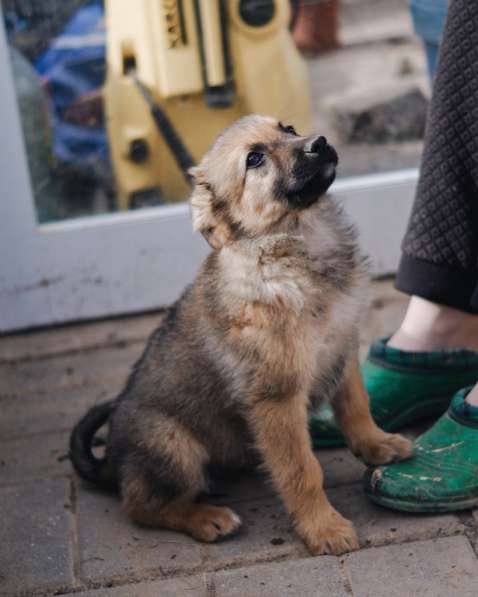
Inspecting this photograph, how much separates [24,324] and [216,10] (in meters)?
1.38

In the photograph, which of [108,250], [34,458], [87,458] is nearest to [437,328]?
[87,458]

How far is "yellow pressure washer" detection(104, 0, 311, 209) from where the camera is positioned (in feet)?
11.9

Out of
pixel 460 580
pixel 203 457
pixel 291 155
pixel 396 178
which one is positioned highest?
pixel 291 155

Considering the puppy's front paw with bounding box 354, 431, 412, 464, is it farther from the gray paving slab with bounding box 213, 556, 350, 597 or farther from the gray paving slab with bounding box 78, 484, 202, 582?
the gray paving slab with bounding box 78, 484, 202, 582

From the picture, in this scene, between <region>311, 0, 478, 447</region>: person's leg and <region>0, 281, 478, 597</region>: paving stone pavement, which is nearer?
<region>0, 281, 478, 597</region>: paving stone pavement

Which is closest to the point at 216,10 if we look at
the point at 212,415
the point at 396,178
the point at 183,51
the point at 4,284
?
the point at 183,51

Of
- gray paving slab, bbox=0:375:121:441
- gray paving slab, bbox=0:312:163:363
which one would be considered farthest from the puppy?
gray paving slab, bbox=0:312:163:363

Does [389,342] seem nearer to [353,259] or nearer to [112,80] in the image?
[353,259]

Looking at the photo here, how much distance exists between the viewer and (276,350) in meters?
2.37

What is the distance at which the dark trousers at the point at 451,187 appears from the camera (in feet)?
8.52

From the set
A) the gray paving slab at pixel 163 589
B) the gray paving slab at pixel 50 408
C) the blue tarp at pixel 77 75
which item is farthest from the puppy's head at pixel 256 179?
the blue tarp at pixel 77 75

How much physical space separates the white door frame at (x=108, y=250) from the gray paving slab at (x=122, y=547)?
1.22 meters

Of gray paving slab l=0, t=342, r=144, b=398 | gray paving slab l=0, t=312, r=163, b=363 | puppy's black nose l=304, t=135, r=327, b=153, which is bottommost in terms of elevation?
gray paving slab l=0, t=342, r=144, b=398

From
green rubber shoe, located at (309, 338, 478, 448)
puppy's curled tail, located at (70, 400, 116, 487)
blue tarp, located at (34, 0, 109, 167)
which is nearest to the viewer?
puppy's curled tail, located at (70, 400, 116, 487)
